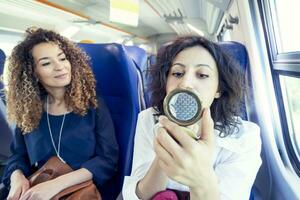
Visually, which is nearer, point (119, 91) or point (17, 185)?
point (17, 185)

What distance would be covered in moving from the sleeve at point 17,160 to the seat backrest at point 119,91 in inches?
16.6

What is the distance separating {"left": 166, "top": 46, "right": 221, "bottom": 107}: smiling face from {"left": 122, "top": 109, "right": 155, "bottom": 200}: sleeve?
0.75 feet

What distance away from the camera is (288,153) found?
139 centimetres

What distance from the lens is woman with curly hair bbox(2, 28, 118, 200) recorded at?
1293 millimetres

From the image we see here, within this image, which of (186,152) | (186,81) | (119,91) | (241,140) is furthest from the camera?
(119,91)

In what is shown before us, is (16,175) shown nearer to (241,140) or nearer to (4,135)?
(4,135)

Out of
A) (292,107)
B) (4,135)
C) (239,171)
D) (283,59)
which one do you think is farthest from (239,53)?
(4,135)

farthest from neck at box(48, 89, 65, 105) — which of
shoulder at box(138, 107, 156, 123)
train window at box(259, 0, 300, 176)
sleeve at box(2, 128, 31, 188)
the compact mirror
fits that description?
train window at box(259, 0, 300, 176)

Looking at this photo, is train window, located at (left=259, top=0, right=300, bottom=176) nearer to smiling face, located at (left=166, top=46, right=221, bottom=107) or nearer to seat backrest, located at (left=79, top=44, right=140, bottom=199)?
smiling face, located at (left=166, top=46, right=221, bottom=107)

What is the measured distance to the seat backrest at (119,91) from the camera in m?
1.39

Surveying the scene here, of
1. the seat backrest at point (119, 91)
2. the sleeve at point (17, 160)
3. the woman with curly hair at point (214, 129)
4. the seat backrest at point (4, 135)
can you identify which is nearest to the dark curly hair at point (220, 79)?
the woman with curly hair at point (214, 129)

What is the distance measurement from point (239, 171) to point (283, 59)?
2.19 feet

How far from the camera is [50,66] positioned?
1292 mm

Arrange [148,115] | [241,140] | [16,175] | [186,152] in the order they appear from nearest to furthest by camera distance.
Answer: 1. [186,152]
2. [241,140]
3. [148,115]
4. [16,175]
